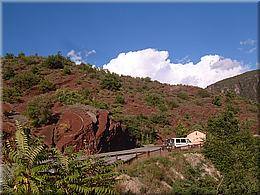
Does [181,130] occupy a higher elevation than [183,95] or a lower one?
lower

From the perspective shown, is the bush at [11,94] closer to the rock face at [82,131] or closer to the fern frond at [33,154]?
the rock face at [82,131]

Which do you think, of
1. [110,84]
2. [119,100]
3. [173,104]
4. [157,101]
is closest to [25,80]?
[119,100]

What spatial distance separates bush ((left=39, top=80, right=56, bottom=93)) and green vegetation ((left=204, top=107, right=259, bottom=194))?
1989 cm

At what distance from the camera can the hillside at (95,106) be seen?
23094 millimetres

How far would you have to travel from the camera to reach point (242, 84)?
119 metres

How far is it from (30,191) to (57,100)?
26.4m

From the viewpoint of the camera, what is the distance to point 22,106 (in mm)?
32531

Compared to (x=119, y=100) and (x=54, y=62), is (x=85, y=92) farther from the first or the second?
(x=54, y=62)

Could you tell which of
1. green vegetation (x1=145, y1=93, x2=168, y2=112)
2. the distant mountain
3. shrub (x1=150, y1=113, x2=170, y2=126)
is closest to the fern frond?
shrub (x1=150, y1=113, x2=170, y2=126)

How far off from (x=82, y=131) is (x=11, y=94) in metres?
16.6

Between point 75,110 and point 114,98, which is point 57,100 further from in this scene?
point 114,98

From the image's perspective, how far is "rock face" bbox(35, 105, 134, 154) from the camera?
835 inches

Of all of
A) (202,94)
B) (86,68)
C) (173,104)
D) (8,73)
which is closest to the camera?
(8,73)

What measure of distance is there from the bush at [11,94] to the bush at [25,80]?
1873 mm
